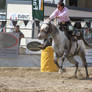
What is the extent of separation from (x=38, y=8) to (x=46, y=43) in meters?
9.89

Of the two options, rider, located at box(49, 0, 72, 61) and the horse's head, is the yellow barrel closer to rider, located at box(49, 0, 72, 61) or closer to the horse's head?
rider, located at box(49, 0, 72, 61)

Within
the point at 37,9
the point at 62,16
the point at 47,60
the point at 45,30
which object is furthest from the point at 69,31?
the point at 37,9

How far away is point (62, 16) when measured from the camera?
1014 cm

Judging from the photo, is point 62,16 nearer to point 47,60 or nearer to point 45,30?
point 45,30

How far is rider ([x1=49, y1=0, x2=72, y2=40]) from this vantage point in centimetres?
1012

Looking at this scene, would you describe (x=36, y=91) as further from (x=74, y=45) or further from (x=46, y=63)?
(x=46, y=63)

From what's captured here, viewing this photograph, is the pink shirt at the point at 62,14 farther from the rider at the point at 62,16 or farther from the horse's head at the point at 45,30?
the horse's head at the point at 45,30

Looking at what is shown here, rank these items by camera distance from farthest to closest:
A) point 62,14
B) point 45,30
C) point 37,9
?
1. point 37,9
2. point 62,14
3. point 45,30

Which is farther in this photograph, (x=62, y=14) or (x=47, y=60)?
(x=47, y=60)

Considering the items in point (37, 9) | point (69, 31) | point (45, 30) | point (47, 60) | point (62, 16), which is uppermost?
point (62, 16)

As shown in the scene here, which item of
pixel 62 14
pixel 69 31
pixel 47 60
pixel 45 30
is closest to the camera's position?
pixel 45 30

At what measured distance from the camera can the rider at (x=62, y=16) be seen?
33.2ft

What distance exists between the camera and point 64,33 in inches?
404

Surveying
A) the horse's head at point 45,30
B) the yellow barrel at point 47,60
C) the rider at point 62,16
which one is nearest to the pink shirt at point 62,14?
the rider at point 62,16
